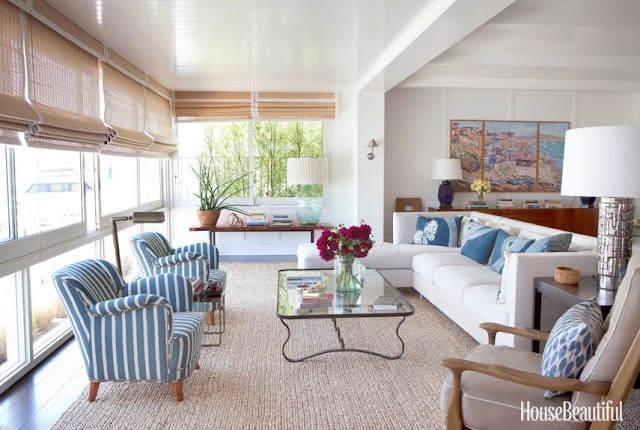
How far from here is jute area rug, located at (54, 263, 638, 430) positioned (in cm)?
275

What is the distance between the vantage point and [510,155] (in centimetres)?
795

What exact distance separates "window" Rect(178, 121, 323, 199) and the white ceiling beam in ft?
7.34

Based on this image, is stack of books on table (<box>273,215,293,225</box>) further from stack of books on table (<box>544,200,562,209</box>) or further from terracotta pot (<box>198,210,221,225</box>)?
stack of books on table (<box>544,200,562,209</box>)

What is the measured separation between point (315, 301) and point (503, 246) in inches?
71.5

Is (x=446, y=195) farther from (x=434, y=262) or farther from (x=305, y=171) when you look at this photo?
→ (x=434, y=262)

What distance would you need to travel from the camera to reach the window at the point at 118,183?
5.19m

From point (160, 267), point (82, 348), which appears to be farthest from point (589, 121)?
point (82, 348)

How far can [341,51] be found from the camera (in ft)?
17.0

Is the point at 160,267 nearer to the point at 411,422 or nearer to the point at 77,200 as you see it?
the point at 77,200

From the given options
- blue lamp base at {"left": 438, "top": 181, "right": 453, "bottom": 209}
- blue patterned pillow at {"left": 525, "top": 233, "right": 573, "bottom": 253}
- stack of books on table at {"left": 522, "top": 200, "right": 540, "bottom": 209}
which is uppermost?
blue lamp base at {"left": 438, "top": 181, "right": 453, "bottom": 209}

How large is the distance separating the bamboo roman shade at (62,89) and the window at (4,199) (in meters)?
0.22

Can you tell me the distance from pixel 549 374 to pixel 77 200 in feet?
13.0

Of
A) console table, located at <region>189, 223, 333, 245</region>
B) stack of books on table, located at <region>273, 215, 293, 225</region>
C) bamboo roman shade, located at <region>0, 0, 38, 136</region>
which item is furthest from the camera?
stack of books on table, located at <region>273, 215, 293, 225</region>

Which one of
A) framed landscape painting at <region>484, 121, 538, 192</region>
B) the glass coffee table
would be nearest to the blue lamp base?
framed landscape painting at <region>484, 121, 538, 192</region>
